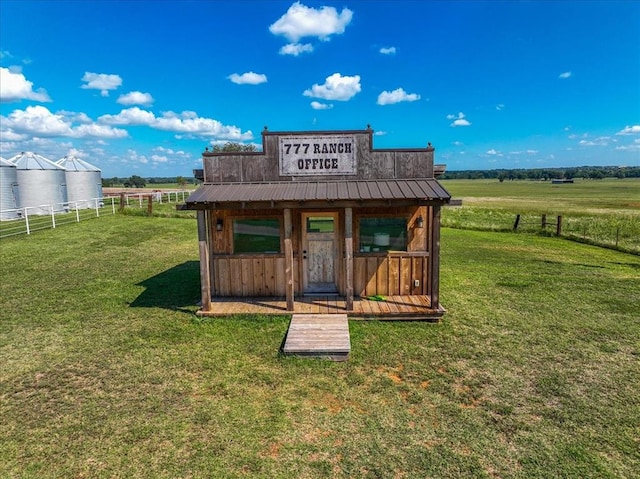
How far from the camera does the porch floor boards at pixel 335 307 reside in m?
7.76

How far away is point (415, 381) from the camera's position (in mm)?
5523

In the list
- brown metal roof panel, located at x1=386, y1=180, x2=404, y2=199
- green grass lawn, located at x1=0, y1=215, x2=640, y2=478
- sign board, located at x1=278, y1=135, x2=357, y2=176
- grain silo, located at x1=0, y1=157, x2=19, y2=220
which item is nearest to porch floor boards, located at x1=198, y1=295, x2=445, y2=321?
green grass lawn, located at x1=0, y1=215, x2=640, y2=478

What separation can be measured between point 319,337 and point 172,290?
517 centimetres

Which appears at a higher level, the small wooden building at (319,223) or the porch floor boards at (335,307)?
the small wooden building at (319,223)

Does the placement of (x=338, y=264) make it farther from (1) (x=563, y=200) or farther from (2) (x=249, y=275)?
(1) (x=563, y=200)

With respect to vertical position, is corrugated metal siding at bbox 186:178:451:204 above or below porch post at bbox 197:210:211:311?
above

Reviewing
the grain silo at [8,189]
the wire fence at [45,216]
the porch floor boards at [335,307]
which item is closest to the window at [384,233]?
the porch floor boards at [335,307]

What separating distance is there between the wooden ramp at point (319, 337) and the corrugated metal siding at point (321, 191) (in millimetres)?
2370

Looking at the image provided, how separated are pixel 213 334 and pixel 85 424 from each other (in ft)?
8.98

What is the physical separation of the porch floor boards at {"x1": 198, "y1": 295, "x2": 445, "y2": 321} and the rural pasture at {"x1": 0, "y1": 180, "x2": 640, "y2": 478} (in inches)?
9.2

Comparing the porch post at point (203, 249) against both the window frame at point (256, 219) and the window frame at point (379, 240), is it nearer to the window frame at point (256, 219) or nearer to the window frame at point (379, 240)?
the window frame at point (256, 219)

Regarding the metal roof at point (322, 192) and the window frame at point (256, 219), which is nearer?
the metal roof at point (322, 192)

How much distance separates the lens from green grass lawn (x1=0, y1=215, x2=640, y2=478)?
3988 millimetres

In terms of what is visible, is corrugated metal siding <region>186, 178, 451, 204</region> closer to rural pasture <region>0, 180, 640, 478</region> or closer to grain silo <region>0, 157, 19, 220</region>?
rural pasture <region>0, 180, 640, 478</region>
